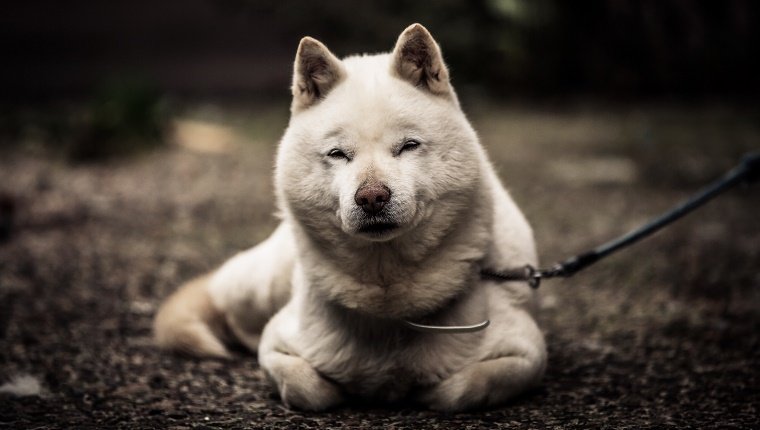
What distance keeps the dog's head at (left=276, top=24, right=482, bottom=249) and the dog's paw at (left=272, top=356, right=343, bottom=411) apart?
457mm

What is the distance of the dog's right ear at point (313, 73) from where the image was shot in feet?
8.82

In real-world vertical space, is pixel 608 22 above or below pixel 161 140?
above

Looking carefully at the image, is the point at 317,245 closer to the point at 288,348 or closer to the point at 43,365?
the point at 288,348

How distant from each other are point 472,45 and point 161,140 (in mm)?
3698

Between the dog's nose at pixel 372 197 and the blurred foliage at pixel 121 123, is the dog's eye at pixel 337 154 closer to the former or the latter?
the dog's nose at pixel 372 197

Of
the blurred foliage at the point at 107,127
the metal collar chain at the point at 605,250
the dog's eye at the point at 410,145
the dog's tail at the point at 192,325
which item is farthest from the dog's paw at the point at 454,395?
the blurred foliage at the point at 107,127

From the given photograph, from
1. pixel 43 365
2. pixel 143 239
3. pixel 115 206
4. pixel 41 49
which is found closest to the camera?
pixel 43 365

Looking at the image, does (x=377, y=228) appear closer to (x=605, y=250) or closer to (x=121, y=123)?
(x=605, y=250)

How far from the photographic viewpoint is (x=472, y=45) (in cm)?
942

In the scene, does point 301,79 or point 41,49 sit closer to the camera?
point 301,79

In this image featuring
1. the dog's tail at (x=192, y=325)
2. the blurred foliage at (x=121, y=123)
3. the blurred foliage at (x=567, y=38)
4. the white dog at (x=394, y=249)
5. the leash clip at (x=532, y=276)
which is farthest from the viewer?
the blurred foliage at (x=567, y=38)

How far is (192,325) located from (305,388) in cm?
90

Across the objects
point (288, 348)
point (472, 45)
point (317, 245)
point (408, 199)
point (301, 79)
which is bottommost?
point (288, 348)

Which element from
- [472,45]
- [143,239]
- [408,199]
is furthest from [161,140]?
[408,199]
